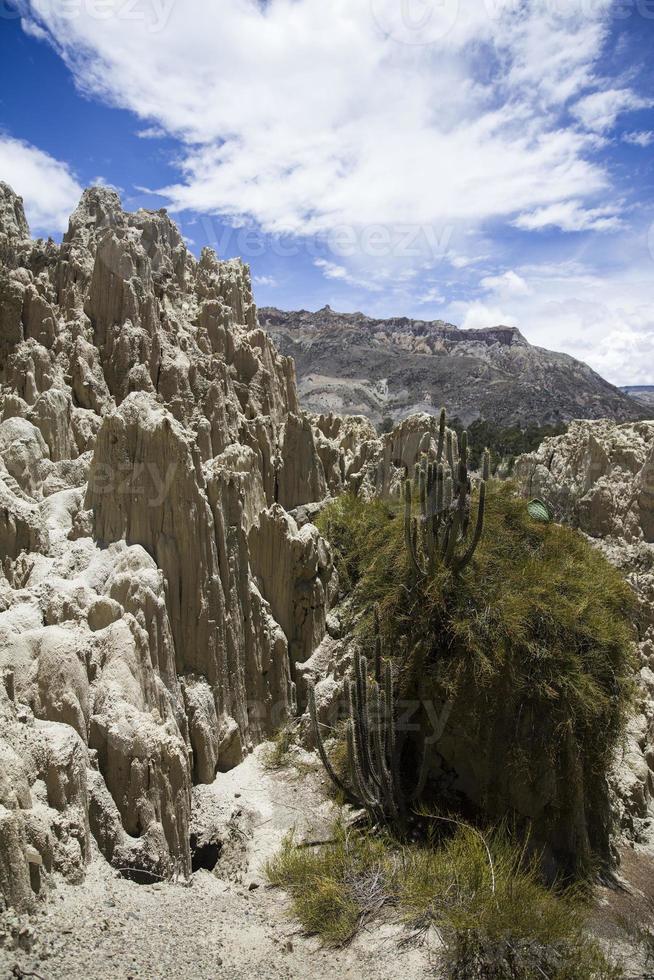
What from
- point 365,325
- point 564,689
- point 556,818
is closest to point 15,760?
point 564,689

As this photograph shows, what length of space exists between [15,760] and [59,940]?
56.1 inches

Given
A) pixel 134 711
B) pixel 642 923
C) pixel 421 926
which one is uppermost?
pixel 134 711

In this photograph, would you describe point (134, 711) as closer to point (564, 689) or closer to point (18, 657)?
point (18, 657)

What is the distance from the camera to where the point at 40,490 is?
9750mm

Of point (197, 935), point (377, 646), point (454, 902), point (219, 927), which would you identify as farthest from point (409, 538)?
point (197, 935)

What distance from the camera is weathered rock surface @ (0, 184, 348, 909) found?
5953 mm

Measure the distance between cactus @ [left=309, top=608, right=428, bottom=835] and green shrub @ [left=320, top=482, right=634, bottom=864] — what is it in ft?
3.59

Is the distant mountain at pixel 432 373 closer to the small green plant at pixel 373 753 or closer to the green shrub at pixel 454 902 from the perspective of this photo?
the small green plant at pixel 373 753

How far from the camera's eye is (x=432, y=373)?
118938 mm

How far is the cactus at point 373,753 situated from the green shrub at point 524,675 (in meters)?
1.09

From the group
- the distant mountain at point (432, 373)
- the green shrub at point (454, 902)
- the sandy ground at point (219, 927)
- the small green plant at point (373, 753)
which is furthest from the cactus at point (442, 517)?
the distant mountain at point (432, 373)

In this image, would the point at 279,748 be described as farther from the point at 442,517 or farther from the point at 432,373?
the point at 432,373

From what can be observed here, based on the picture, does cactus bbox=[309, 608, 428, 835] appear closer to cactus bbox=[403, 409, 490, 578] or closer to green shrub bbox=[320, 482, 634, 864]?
green shrub bbox=[320, 482, 634, 864]

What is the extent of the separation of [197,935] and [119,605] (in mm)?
3549
